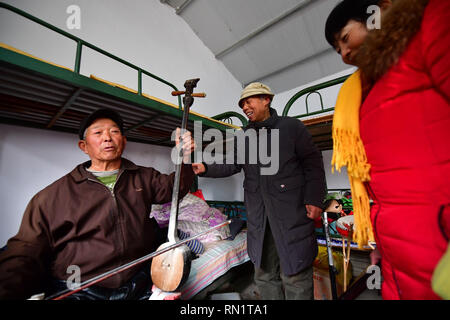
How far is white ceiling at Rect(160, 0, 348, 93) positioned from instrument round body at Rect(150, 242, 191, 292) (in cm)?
492

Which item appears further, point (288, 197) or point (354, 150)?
point (288, 197)

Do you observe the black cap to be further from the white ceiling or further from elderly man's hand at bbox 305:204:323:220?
the white ceiling

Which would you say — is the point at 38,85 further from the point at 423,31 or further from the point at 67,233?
the point at 423,31

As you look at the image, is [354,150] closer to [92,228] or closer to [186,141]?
[186,141]

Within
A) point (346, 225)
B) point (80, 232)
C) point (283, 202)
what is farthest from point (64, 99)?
point (346, 225)

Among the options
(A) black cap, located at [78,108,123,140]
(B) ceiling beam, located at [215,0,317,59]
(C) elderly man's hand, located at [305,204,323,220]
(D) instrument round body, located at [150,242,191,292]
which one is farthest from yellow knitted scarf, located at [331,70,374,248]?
(B) ceiling beam, located at [215,0,317,59]

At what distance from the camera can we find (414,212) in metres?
0.47

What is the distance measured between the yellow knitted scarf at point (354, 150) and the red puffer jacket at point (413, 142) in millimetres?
66

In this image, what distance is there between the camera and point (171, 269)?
0.91 meters

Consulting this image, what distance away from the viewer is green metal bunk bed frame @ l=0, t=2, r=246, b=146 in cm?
111

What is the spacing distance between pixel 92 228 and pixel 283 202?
1.23m

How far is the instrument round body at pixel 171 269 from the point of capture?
89 centimetres

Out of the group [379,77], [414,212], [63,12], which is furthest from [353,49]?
[63,12]
